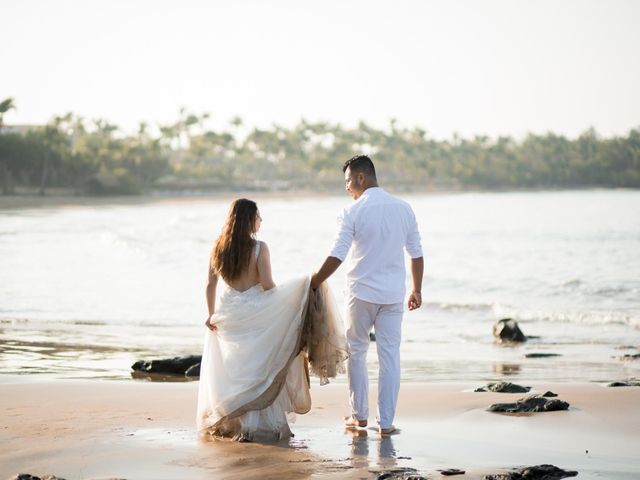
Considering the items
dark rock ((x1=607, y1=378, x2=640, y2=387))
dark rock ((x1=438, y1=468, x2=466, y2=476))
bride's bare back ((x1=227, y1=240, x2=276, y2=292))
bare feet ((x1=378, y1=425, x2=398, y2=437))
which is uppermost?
bride's bare back ((x1=227, y1=240, x2=276, y2=292))

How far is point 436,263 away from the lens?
3195 cm

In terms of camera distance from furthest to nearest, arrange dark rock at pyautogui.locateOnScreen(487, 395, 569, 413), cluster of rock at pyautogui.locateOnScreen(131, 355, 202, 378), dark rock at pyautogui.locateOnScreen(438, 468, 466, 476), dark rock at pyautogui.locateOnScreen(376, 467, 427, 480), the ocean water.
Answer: the ocean water < cluster of rock at pyautogui.locateOnScreen(131, 355, 202, 378) < dark rock at pyautogui.locateOnScreen(487, 395, 569, 413) < dark rock at pyautogui.locateOnScreen(438, 468, 466, 476) < dark rock at pyautogui.locateOnScreen(376, 467, 427, 480)

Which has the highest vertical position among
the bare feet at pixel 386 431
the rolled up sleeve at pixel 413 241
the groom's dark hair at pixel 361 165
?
the groom's dark hair at pixel 361 165

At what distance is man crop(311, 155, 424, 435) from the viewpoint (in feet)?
21.6

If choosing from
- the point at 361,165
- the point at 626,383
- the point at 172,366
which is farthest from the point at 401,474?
the point at 172,366

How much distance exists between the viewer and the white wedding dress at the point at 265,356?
6.48 metres

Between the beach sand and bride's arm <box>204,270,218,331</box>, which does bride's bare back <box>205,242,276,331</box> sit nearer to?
bride's arm <box>204,270,218,331</box>

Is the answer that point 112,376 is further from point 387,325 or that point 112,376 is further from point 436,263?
point 436,263

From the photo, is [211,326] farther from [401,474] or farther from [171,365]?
[171,365]

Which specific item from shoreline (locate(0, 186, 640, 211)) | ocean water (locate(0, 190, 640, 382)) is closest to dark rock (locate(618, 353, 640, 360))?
ocean water (locate(0, 190, 640, 382))

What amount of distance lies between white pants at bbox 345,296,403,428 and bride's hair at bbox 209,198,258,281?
0.73m

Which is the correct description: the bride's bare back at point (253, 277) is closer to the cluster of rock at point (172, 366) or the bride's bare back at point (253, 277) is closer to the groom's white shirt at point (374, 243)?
the groom's white shirt at point (374, 243)

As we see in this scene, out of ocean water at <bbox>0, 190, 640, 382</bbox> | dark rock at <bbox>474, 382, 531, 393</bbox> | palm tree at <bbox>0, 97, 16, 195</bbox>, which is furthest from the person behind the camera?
palm tree at <bbox>0, 97, 16, 195</bbox>

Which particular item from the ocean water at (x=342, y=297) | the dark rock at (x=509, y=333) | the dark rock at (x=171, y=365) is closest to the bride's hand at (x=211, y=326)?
the dark rock at (x=171, y=365)
